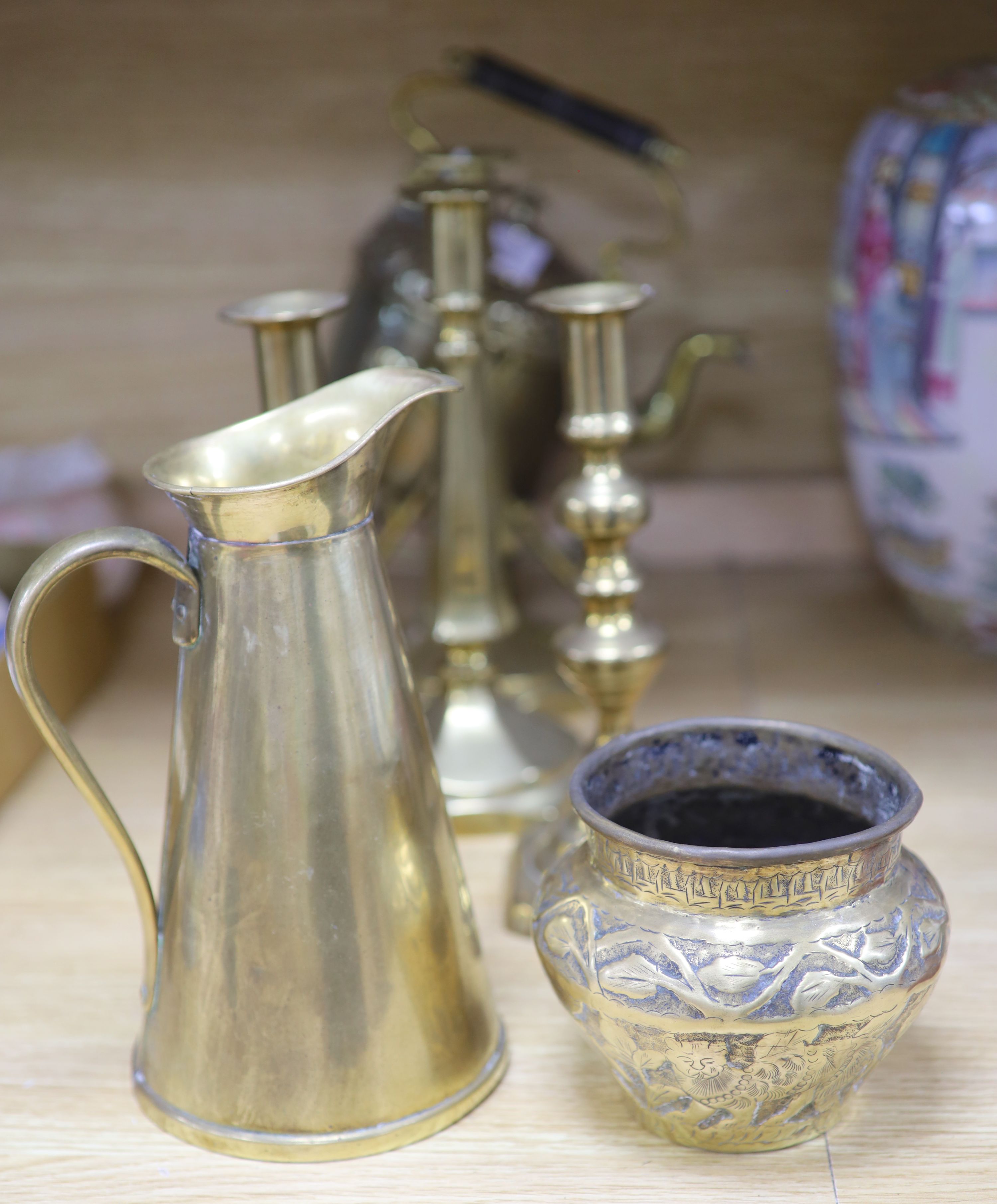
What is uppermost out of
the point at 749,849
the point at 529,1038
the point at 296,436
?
the point at 296,436

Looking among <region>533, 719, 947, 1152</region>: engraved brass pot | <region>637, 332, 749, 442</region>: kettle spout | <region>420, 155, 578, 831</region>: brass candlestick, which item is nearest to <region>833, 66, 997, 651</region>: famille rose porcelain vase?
<region>637, 332, 749, 442</region>: kettle spout

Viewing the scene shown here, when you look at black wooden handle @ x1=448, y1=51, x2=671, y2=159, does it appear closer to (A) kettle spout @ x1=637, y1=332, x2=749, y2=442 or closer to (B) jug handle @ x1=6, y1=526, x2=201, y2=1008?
(A) kettle spout @ x1=637, y1=332, x2=749, y2=442

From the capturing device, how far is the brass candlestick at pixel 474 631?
1.90 ft

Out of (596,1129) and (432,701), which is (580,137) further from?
(596,1129)

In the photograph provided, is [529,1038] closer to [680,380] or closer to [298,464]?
[298,464]

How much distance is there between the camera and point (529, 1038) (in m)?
0.45

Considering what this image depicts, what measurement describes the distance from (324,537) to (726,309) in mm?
521

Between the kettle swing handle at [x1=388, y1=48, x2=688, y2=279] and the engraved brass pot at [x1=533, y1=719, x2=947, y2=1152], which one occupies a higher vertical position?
the kettle swing handle at [x1=388, y1=48, x2=688, y2=279]

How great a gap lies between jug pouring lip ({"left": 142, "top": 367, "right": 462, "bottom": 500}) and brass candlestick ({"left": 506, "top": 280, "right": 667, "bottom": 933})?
0.09m

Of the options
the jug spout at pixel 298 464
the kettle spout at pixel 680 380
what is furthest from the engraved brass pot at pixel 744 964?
the kettle spout at pixel 680 380

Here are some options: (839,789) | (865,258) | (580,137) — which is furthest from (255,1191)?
(580,137)

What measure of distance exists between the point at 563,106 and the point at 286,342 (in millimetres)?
239

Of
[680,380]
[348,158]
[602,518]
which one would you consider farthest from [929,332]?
[348,158]

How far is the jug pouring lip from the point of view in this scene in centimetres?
39
